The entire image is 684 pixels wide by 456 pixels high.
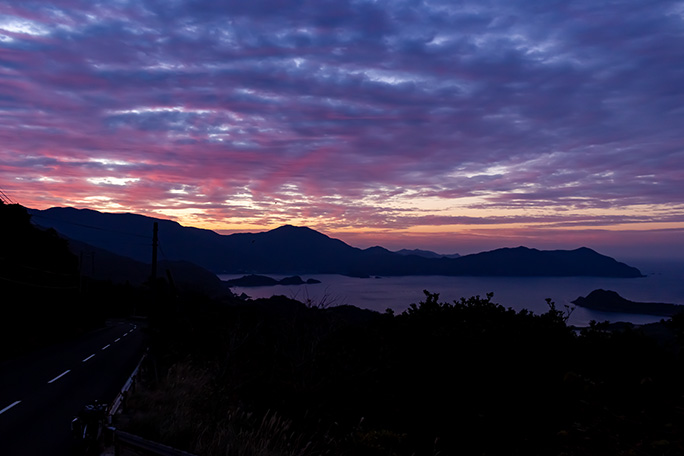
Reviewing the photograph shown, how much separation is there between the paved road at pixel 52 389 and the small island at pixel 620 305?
13977cm

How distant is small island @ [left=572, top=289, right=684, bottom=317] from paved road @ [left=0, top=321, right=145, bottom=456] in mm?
139767

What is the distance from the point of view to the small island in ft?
442

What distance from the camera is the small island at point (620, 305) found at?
13462 cm

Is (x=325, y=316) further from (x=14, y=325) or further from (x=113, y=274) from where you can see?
(x=113, y=274)

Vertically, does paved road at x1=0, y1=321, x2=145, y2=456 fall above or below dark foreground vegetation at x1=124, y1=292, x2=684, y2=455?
below

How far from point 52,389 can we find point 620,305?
167 meters

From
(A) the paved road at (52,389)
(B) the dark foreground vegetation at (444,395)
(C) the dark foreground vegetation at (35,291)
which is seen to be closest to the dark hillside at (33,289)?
(C) the dark foreground vegetation at (35,291)

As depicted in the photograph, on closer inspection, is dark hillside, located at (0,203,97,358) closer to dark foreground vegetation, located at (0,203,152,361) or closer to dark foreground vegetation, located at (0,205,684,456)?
dark foreground vegetation, located at (0,203,152,361)

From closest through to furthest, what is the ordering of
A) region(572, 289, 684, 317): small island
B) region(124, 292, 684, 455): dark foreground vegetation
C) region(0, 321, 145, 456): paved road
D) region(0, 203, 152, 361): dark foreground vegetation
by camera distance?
region(124, 292, 684, 455): dark foreground vegetation → region(0, 321, 145, 456): paved road → region(0, 203, 152, 361): dark foreground vegetation → region(572, 289, 684, 317): small island

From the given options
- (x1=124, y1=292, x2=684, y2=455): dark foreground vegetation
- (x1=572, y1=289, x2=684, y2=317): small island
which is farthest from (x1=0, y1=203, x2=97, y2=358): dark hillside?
(x1=572, y1=289, x2=684, y2=317): small island

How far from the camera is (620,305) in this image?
5689 inches

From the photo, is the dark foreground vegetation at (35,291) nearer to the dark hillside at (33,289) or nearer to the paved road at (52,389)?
the dark hillside at (33,289)

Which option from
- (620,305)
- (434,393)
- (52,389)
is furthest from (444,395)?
(620,305)

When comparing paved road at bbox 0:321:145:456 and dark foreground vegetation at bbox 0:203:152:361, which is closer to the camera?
paved road at bbox 0:321:145:456
